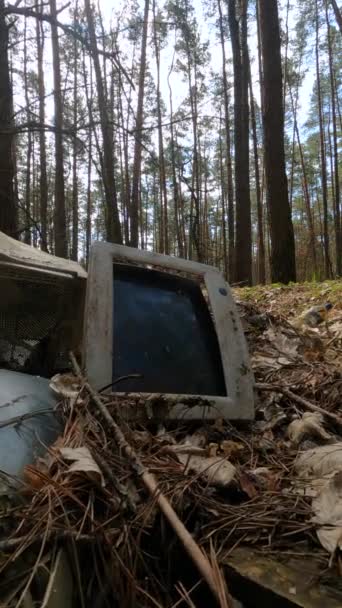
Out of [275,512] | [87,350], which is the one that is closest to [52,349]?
[87,350]

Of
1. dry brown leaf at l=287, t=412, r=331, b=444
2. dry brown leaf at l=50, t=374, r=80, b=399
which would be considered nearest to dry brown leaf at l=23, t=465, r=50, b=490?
dry brown leaf at l=50, t=374, r=80, b=399

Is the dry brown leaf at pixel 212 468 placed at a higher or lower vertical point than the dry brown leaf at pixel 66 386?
lower

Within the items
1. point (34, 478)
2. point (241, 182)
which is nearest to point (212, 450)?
point (34, 478)

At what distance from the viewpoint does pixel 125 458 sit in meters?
1.07

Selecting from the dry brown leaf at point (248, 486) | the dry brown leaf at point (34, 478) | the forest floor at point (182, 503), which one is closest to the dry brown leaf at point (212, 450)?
the forest floor at point (182, 503)

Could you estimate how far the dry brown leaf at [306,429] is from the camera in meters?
1.48

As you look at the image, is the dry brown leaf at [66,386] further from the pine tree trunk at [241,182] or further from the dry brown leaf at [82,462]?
the pine tree trunk at [241,182]

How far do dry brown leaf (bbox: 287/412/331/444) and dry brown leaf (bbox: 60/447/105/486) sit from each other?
0.78m

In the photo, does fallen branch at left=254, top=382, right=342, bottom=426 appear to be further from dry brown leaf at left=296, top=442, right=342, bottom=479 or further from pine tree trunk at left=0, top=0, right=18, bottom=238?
pine tree trunk at left=0, top=0, right=18, bottom=238

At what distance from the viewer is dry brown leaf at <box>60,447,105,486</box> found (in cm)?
98

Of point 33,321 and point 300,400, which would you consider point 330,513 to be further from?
point 33,321

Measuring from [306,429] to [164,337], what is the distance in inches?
25.0

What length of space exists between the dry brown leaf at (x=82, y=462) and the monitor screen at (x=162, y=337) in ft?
1.44

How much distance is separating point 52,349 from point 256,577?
1.38m
